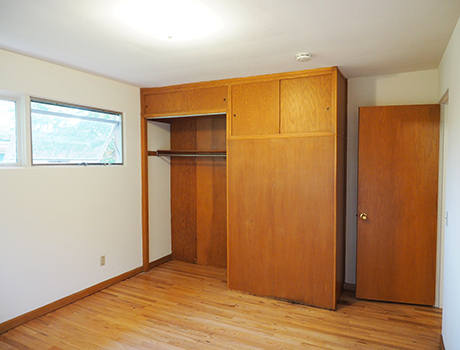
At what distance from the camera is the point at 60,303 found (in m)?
3.39

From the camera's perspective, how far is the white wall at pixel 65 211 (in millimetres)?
2969

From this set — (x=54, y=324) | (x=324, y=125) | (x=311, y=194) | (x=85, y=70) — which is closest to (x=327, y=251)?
(x=311, y=194)

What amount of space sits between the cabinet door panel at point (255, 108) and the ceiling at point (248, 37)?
18 centimetres

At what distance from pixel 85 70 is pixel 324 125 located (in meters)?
2.55

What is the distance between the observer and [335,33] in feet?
8.04

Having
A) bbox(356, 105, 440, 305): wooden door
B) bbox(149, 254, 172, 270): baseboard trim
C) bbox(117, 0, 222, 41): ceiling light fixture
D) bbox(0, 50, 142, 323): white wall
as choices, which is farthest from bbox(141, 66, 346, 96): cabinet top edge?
bbox(149, 254, 172, 270): baseboard trim

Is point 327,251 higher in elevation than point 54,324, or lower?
higher

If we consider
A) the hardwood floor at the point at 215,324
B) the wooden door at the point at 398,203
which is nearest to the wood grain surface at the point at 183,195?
the hardwood floor at the point at 215,324

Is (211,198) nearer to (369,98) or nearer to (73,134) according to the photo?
(73,134)

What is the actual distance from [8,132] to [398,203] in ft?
12.6

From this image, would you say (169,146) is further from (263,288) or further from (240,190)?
(263,288)

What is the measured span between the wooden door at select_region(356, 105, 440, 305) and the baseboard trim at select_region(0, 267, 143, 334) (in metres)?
2.78

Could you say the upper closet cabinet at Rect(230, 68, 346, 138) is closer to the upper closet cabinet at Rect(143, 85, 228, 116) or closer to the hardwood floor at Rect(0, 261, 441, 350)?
the upper closet cabinet at Rect(143, 85, 228, 116)

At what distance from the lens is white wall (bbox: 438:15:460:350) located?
7.20 ft
